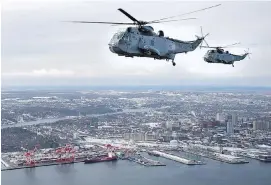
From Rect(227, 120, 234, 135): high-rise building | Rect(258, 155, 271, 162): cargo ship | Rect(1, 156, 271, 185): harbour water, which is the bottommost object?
Rect(1, 156, 271, 185): harbour water

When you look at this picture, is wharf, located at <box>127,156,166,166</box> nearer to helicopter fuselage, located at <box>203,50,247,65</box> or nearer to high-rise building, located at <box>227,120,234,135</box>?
high-rise building, located at <box>227,120,234,135</box>

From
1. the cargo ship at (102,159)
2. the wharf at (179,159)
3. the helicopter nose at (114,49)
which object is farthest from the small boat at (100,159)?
the helicopter nose at (114,49)

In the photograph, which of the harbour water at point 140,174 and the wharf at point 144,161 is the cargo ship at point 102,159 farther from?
the wharf at point 144,161

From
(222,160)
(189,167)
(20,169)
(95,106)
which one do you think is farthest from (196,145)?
(95,106)

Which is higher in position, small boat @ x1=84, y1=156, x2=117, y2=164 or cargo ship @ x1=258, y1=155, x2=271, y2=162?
small boat @ x1=84, y1=156, x2=117, y2=164

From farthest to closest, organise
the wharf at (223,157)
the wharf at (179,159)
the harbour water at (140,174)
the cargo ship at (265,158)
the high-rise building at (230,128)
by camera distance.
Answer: the high-rise building at (230,128) < the cargo ship at (265,158) < the wharf at (223,157) < the wharf at (179,159) < the harbour water at (140,174)

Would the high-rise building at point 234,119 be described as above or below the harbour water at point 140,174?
above

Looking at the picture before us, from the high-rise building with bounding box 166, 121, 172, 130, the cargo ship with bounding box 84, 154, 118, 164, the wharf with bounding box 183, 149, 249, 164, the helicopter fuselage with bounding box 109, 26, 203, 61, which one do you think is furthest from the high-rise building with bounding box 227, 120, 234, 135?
the helicopter fuselage with bounding box 109, 26, 203, 61
